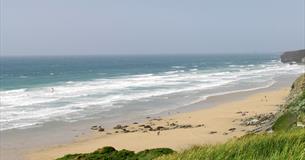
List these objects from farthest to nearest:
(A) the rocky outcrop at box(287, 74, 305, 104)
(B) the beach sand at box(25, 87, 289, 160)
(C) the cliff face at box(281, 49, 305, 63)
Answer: (C) the cliff face at box(281, 49, 305, 63), (A) the rocky outcrop at box(287, 74, 305, 104), (B) the beach sand at box(25, 87, 289, 160)

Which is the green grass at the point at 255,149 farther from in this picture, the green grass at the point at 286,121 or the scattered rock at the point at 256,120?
the scattered rock at the point at 256,120

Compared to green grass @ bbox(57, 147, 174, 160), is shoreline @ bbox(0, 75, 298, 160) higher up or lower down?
lower down

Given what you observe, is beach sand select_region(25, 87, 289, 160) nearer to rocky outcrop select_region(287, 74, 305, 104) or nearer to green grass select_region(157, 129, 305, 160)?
rocky outcrop select_region(287, 74, 305, 104)

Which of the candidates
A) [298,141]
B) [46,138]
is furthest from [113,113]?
[298,141]

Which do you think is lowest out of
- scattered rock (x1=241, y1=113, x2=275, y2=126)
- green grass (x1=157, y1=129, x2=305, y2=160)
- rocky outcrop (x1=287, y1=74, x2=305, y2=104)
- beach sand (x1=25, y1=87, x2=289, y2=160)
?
beach sand (x1=25, y1=87, x2=289, y2=160)

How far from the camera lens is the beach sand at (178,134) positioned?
81.7 ft

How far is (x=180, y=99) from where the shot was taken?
46938mm

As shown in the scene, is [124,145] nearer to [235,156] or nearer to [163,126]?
[163,126]

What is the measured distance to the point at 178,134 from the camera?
92.3 feet

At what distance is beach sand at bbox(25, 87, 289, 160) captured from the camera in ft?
81.7

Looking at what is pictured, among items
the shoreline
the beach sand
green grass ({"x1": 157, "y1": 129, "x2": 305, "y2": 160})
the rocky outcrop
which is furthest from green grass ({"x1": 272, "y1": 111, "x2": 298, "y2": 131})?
the shoreline

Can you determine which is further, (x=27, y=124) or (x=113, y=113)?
(x=113, y=113)

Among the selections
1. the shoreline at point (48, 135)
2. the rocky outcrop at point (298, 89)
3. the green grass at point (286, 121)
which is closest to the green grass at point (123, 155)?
the green grass at point (286, 121)

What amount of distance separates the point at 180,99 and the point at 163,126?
1577 centimetres
